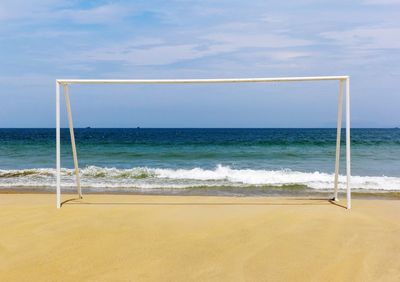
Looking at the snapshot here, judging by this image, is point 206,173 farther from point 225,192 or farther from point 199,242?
point 199,242

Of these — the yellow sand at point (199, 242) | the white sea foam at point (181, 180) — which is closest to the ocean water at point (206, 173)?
the white sea foam at point (181, 180)

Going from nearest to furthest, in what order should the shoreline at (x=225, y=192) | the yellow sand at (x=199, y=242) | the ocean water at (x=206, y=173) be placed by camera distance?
the yellow sand at (x=199, y=242)
the shoreline at (x=225, y=192)
the ocean water at (x=206, y=173)

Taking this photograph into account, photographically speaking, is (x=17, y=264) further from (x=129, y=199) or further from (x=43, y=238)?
(x=129, y=199)

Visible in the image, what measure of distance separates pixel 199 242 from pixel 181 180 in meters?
7.87

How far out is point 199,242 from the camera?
514 cm

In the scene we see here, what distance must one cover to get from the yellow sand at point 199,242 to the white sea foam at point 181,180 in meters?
3.96

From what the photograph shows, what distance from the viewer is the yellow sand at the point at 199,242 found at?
13.8 feet

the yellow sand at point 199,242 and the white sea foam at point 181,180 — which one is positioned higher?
the yellow sand at point 199,242

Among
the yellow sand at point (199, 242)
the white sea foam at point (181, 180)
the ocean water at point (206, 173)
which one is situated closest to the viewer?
the yellow sand at point (199, 242)

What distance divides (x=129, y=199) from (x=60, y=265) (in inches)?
149

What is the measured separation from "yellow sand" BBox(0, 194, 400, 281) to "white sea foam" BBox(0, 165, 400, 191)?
3.96 metres

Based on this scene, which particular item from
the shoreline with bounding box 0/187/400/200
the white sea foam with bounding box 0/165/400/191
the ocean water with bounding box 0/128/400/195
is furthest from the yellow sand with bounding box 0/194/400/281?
the white sea foam with bounding box 0/165/400/191

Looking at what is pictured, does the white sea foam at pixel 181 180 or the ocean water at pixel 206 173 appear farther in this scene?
the white sea foam at pixel 181 180

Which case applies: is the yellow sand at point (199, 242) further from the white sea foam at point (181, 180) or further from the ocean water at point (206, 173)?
the white sea foam at point (181, 180)
